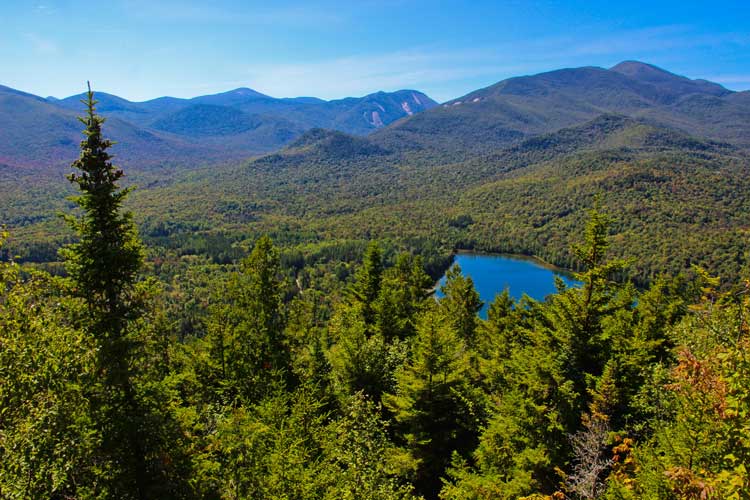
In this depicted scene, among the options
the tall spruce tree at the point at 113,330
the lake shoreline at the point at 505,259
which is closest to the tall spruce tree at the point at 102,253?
the tall spruce tree at the point at 113,330

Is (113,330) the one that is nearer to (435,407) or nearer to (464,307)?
(435,407)

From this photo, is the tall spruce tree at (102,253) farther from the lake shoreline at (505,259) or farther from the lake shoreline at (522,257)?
the lake shoreline at (522,257)

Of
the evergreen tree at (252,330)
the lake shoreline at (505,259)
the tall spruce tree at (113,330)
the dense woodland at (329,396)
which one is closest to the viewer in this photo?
the dense woodland at (329,396)

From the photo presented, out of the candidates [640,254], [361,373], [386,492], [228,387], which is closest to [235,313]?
[228,387]

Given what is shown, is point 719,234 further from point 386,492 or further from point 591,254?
point 386,492

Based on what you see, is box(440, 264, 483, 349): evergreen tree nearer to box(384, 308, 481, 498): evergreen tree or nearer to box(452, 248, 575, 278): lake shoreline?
box(384, 308, 481, 498): evergreen tree

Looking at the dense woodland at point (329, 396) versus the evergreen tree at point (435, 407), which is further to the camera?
the evergreen tree at point (435, 407)
